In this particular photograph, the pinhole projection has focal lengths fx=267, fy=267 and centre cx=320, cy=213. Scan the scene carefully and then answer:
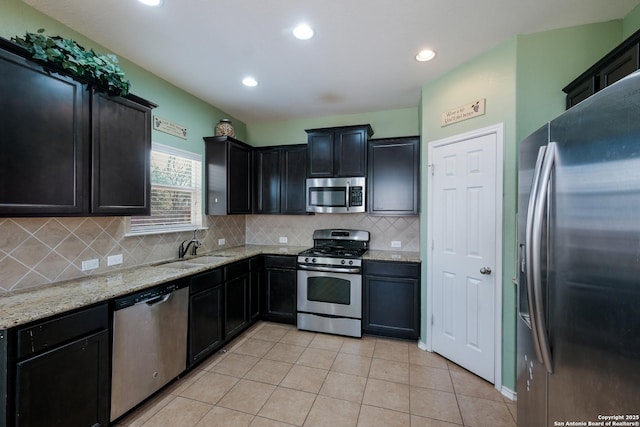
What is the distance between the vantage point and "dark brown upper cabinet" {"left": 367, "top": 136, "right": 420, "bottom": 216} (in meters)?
3.36

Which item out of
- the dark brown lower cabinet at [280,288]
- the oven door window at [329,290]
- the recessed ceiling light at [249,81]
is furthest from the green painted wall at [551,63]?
the dark brown lower cabinet at [280,288]

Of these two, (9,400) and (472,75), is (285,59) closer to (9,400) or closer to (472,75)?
(472,75)

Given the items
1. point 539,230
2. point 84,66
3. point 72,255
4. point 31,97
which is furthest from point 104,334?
point 539,230

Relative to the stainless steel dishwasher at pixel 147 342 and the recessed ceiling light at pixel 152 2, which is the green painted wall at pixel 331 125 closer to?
the recessed ceiling light at pixel 152 2

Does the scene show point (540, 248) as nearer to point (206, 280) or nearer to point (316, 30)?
point (316, 30)

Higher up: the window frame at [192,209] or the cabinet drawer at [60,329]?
the window frame at [192,209]

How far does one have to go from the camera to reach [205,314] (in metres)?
2.62

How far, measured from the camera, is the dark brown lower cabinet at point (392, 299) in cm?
305

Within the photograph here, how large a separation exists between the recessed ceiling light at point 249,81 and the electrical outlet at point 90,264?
2.24 meters

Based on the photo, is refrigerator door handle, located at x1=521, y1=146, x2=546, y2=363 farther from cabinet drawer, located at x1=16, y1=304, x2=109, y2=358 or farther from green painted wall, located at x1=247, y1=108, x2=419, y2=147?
green painted wall, located at x1=247, y1=108, x2=419, y2=147

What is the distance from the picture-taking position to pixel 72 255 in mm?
2098

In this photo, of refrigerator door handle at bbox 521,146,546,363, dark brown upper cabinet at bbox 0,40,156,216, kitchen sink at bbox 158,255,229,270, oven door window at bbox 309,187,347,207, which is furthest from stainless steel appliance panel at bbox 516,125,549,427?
dark brown upper cabinet at bbox 0,40,156,216

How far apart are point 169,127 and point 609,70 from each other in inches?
145

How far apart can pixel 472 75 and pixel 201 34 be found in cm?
239
